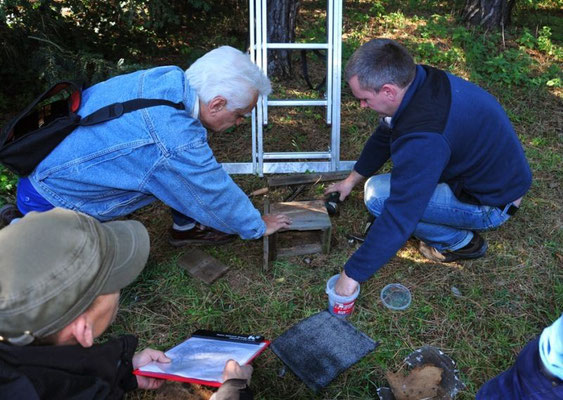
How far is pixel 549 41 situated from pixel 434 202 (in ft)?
15.4

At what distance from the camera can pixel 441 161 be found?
2.34m

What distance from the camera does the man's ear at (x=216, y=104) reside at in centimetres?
245

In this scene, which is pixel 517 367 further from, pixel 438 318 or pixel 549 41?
pixel 549 41

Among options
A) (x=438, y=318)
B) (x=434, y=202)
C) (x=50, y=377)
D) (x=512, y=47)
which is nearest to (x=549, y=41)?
(x=512, y=47)

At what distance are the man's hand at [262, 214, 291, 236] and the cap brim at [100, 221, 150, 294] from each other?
4.45ft

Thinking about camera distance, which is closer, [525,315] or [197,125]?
[197,125]

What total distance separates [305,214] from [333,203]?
44cm

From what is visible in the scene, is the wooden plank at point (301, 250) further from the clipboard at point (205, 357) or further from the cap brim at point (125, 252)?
the cap brim at point (125, 252)

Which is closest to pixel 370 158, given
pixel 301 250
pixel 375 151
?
pixel 375 151

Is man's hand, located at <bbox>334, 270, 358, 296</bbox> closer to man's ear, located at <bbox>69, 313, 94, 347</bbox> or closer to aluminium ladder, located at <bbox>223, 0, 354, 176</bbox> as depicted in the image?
man's ear, located at <bbox>69, 313, 94, 347</bbox>

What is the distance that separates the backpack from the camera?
7.78ft

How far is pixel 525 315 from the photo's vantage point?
2846mm

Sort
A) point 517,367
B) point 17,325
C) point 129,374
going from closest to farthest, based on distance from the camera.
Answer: point 17,325 → point 517,367 → point 129,374

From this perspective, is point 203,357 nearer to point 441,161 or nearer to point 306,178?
point 441,161
